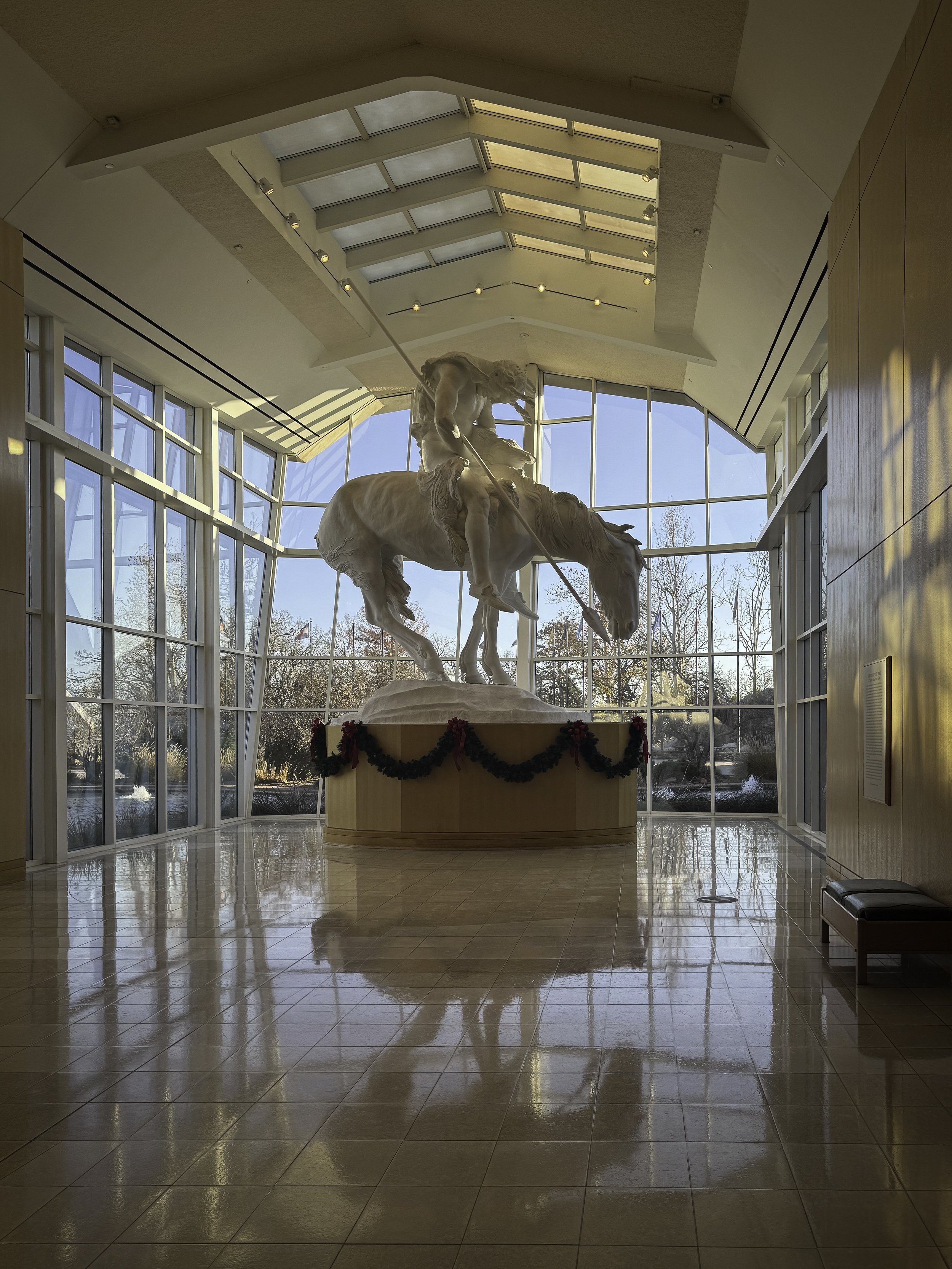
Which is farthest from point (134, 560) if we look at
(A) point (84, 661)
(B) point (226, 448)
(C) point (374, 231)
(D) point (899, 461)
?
(D) point (899, 461)

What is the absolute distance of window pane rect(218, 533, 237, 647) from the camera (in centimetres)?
1559

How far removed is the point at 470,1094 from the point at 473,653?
8242 millimetres

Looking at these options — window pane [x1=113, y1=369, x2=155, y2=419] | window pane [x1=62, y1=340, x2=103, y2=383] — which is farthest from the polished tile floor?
window pane [x1=113, y1=369, x2=155, y2=419]

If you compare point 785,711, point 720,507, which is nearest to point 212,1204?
point 785,711

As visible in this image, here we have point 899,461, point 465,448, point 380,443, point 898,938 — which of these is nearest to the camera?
point 898,938

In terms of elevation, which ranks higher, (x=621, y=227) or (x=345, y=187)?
(x=345, y=187)

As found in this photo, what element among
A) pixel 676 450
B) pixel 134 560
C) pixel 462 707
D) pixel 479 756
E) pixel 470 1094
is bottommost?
pixel 470 1094

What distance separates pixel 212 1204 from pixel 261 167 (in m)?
10.3

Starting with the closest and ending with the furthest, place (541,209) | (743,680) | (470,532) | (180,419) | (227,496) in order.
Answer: (470,532) < (541,209) < (180,419) < (227,496) < (743,680)

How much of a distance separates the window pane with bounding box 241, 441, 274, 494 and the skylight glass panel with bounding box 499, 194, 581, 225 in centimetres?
559

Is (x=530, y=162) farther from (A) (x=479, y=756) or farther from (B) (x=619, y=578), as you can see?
(A) (x=479, y=756)

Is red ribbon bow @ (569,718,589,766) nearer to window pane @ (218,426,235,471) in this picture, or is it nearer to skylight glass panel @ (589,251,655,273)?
skylight glass panel @ (589,251,655,273)

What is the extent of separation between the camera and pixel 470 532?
10570 mm

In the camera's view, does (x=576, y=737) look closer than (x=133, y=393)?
Yes
